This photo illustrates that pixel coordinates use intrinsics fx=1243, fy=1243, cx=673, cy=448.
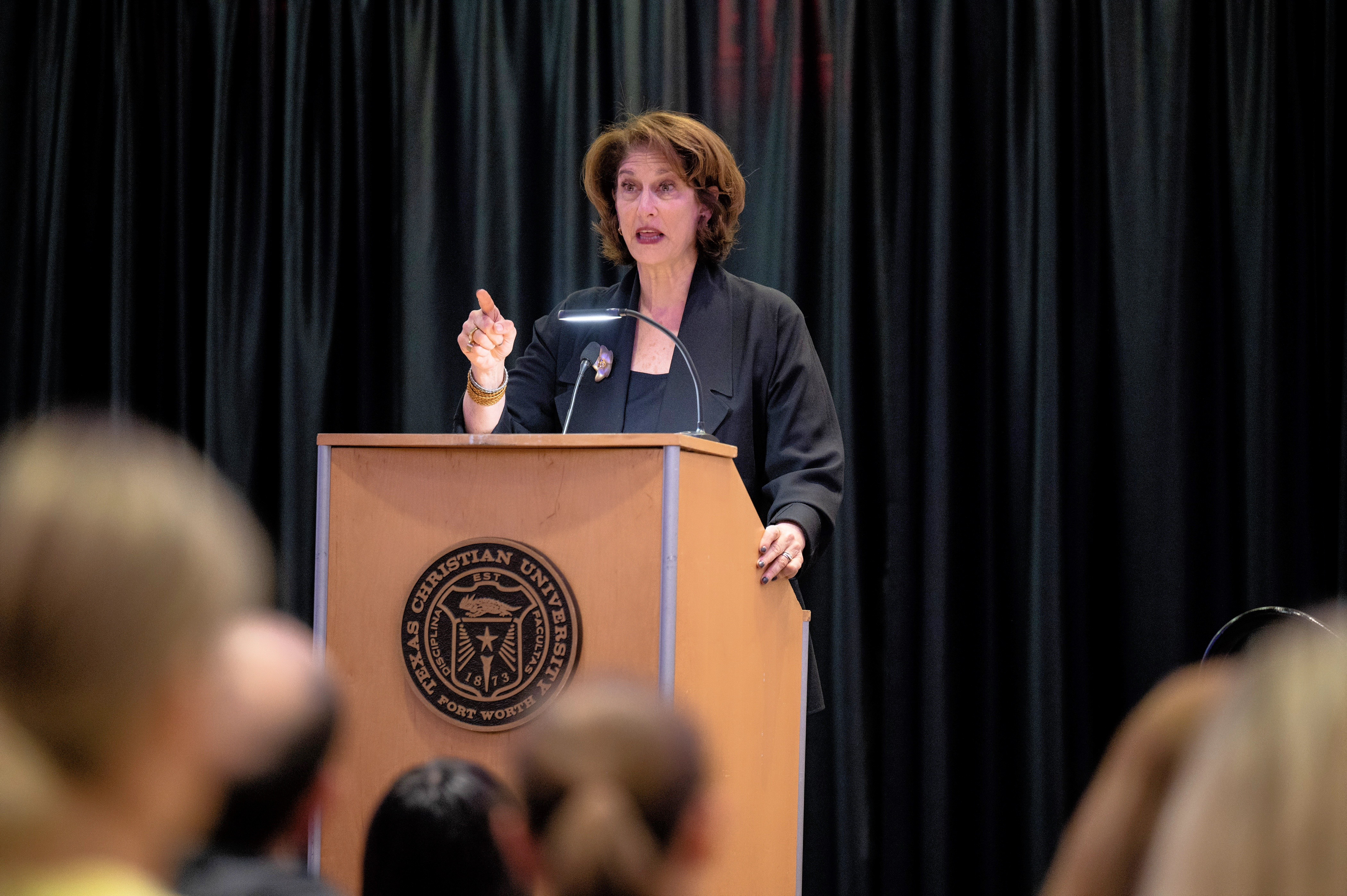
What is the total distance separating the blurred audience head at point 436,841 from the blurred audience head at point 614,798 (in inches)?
7.1

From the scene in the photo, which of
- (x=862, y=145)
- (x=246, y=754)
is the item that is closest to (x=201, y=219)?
(x=862, y=145)

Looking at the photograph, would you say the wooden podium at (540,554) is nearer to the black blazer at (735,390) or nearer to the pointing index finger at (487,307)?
the pointing index finger at (487,307)

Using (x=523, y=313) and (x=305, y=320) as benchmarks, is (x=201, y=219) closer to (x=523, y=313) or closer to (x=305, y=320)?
(x=305, y=320)

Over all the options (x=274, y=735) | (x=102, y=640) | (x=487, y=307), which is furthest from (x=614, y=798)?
(x=487, y=307)

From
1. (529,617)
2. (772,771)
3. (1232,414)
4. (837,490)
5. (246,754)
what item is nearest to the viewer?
(246,754)

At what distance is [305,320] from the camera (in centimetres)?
382

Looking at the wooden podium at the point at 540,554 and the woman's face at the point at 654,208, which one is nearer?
the wooden podium at the point at 540,554

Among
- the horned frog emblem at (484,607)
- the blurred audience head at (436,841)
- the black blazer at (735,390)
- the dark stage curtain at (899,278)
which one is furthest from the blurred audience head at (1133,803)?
the dark stage curtain at (899,278)

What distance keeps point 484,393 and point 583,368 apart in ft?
0.89

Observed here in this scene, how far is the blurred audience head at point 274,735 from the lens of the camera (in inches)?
29.0

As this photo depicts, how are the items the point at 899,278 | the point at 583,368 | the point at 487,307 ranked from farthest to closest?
the point at 899,278, the point at 583,368, the point at 487,307

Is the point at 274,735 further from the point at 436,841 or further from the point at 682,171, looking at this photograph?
the point at 682,171

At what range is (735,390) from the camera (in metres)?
2.45

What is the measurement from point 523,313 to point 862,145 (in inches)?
44.0
